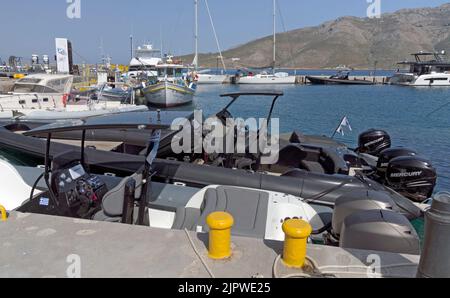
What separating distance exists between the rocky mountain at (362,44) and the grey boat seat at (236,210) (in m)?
131

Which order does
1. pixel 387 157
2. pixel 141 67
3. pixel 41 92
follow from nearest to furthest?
1. pixel 387 157
2. pixel 41 92
3. pixel 141 67

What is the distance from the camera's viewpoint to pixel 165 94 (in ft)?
85.9

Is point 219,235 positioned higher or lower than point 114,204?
higher

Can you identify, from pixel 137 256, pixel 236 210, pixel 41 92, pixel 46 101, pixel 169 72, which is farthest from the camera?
pixel 169 72

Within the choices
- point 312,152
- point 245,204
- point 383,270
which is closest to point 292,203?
point 245,204

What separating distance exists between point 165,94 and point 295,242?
25448mm

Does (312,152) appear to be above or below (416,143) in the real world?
above

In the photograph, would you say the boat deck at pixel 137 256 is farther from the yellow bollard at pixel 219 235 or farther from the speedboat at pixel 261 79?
the speedboat at pixel 261 79

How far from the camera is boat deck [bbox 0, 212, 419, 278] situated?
1.81 metres

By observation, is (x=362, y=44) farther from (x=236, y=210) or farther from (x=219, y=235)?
(x=219, y=235)

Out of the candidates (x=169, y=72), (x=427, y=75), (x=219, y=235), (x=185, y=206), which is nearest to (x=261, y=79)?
(x=169, y=72)

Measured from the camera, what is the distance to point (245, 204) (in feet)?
10.6

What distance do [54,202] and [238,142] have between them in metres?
3.21

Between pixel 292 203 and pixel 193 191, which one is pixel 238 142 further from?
pixel 292 203
